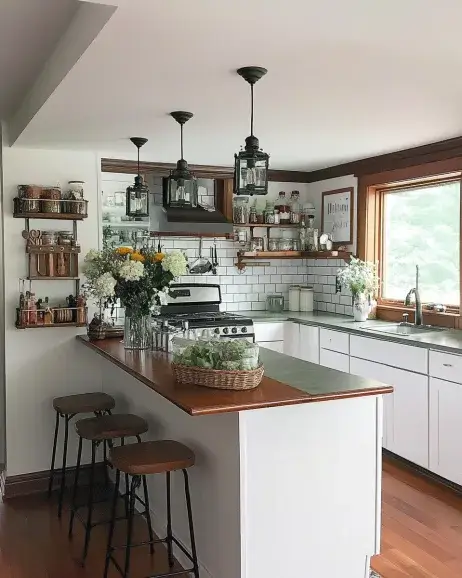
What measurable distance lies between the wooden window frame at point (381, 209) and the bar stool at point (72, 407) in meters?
2.40

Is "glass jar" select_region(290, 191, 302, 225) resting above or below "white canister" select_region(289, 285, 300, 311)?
above

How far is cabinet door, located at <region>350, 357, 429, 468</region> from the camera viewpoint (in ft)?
13.8

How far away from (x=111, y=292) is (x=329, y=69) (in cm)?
168

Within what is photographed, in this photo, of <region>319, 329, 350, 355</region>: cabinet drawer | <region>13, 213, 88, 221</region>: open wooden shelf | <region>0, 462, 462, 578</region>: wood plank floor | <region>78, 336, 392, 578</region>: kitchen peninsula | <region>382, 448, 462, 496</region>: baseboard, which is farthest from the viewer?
<region>319, 329, 350, 355</region>: cabinet drawer

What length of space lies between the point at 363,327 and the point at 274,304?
1.35 meters

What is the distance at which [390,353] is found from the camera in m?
4.44

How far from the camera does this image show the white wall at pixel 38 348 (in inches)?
167

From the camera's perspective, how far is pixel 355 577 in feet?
9.11

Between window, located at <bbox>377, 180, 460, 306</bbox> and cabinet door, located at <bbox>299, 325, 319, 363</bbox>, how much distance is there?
2.18 ft

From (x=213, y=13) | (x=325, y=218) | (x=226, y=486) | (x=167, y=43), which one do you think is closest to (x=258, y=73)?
(x=167, y=43)

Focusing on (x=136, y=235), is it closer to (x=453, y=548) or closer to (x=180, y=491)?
(x=180, y=491)

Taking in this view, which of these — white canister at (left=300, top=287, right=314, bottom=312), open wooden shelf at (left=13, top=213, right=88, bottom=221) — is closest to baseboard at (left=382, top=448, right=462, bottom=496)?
white canister at (left=300, top=287, right=314, bottom=312)

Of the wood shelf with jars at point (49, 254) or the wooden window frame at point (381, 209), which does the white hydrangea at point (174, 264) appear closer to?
the wood shelf with jars at point (49, 254)

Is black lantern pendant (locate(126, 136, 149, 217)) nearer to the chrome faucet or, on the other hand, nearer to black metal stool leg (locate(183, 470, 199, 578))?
black metal stool leg (locate(183, 470, 199, 578))
